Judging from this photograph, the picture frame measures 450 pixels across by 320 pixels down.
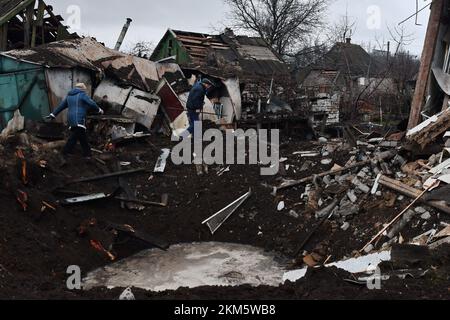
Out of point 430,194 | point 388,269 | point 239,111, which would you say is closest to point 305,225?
point 430,194

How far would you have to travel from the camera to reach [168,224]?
28.6 ft

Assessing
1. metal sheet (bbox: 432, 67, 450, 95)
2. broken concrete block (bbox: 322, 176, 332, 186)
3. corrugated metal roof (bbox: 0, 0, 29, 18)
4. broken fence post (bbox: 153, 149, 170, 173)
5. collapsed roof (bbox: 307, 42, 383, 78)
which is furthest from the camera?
collapsed roof (bbox: 307, 42, 383, 78)

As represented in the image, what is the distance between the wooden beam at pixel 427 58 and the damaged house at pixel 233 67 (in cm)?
508

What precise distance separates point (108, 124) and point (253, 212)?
4549 mm

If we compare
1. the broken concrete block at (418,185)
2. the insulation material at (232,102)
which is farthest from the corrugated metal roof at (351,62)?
the broken concrete block at (418,185)

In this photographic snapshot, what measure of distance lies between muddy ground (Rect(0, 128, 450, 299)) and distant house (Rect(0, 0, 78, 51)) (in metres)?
6.21

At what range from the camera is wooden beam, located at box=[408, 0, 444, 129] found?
10258 mm

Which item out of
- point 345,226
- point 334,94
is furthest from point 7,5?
point 345,226

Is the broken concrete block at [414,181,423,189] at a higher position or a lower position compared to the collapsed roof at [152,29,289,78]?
lower

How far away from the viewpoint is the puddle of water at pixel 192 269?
6766mm

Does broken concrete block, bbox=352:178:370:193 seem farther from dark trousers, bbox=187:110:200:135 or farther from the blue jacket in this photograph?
the blue jacket

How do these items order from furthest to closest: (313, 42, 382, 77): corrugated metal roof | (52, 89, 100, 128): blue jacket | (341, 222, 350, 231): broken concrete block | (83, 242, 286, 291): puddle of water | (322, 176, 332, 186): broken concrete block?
(313, 42, 382, 77): corrugated metal roof, (52, 89, 100, 128): blue jacket, (322, 176, 332, 186): broken concrete block, (341, 222, 350, 231): broken concrete block, (83, 242, 286, 291): puddle of water

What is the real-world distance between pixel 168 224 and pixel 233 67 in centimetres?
909

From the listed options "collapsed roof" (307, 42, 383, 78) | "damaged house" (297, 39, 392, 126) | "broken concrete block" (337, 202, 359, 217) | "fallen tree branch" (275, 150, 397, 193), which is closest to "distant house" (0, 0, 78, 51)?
"damaged house" (297, 39, 392, 126)
